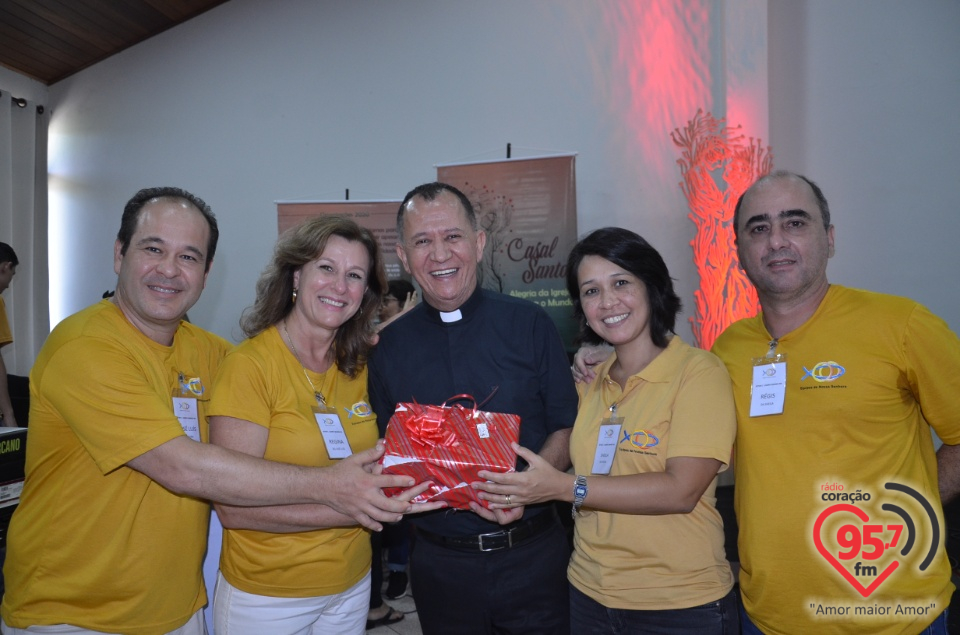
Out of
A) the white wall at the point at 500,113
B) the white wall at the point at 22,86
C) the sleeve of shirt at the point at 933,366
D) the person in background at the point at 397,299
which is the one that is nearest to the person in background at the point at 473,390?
the sleeve of shirt at the point at 933,366

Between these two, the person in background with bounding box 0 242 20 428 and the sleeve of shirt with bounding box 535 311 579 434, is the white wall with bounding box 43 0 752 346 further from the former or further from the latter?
the sleeve of shirt with bounding box 535 311 579 434

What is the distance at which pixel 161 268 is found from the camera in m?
1.89

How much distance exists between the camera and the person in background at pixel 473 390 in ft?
6.29

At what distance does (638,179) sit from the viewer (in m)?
6.08

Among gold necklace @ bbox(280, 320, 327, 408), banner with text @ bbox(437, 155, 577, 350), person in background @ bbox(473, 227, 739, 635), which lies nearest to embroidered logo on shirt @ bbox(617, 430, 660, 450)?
person in background @ bbox(473, 227, 739, 635)

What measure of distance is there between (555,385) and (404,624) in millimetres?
2618

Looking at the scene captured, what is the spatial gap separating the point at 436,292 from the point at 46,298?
7.44 meters

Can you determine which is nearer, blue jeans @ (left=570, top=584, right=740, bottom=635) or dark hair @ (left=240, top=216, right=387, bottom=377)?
blue jeans @ (left=570, top=584, right=740, bottom=635)

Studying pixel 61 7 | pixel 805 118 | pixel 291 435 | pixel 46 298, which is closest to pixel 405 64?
pixel 61 7

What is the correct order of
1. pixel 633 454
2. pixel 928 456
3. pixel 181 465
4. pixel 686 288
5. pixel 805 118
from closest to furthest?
pixel 181 465
pixel 633 454
pixel 928 456
pixel 805 118
pixel 686 288

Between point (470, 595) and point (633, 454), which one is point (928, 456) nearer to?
point (633, 454)

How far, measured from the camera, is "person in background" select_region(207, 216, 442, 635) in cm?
184

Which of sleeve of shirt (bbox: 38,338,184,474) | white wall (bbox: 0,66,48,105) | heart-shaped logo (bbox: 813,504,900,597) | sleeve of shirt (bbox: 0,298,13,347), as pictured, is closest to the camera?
sleeve of shirt (bbox: 38,338,184,474)

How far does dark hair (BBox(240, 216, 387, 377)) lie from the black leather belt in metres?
0.64
